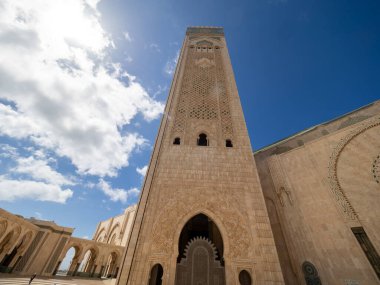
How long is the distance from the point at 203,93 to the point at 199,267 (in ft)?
20.8

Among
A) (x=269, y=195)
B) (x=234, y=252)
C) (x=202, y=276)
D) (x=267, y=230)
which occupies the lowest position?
(x=202, y=276)

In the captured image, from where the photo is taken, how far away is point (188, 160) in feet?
17.7

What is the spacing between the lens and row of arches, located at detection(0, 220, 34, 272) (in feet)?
22.1

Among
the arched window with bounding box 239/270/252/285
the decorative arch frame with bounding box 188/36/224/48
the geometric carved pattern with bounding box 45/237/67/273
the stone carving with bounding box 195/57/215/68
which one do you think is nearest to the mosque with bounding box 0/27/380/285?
the arched window with bounding box 239/270/252/285

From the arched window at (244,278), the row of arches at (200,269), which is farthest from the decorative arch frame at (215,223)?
the arched window at (244,278)

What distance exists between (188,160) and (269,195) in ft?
12.1

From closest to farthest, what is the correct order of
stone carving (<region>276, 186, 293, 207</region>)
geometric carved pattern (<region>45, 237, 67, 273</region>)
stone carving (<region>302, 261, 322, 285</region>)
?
stone carving (<region>302, 261, 322, 285</region>) < stone carving (<region>276, 186, 293, 207</region>) < geometric carved pattern (<region>45, 237, 67, 273</region>)

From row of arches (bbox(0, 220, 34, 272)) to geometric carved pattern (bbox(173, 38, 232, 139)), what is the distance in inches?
292

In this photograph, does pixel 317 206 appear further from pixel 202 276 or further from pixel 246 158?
pixel 202 276

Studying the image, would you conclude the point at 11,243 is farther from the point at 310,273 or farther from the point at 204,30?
the point at 204,30

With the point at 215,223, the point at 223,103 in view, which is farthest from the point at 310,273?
the point at 223,103

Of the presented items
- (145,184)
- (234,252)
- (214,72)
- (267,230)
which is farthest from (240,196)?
(214,72)

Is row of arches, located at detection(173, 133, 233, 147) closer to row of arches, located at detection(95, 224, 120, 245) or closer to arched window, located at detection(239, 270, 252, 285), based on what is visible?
arched window, located at detection(239, 270, 252, 285)

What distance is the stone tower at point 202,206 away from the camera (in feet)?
12.1
